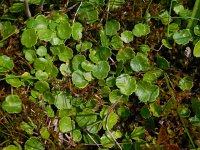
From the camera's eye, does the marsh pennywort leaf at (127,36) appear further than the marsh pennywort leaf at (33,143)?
Yes

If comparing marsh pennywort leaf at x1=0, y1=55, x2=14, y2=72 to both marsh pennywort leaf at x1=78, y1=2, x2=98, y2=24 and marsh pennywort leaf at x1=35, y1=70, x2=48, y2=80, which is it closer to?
marsh pennywort leaf at x1=35, y1=70, x2=48, y2=80

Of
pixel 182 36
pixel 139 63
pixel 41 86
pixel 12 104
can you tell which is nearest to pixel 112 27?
pixel 139 63

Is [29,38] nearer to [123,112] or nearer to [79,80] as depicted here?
[79,80]

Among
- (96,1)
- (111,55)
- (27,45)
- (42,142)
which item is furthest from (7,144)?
(96,1)

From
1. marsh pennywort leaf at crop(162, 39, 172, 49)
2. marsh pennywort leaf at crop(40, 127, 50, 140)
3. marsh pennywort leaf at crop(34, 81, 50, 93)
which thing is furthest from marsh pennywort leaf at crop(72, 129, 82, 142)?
marsh pennywort leaf at crop(162, 39, 172, 49)

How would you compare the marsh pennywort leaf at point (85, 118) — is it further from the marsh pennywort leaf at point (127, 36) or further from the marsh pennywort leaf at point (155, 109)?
the marsh pennywort leaf at point (127, 36)

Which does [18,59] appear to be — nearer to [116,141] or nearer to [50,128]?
[50,128]

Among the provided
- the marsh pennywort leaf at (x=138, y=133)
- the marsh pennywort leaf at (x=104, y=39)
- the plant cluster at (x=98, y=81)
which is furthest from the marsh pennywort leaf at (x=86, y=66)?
the marsh pennywort leaf at (x=138, y=133)
